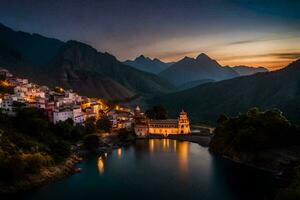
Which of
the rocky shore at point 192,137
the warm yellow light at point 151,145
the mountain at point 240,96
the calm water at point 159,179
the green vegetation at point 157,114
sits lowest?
the calm water at point 159,179

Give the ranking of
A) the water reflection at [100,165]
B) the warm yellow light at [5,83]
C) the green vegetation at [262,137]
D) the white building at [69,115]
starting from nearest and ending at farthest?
the water reflection at [100,165], the green vegetation at [262,137], the white building at [69,115], the warm yellow light at [5,83]

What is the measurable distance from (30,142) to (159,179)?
45.6 feet

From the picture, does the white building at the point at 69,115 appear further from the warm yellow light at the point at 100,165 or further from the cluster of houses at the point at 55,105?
the warm yellow light at the point at 100,165

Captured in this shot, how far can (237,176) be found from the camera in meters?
36.2

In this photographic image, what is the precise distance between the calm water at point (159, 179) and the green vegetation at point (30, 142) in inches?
102

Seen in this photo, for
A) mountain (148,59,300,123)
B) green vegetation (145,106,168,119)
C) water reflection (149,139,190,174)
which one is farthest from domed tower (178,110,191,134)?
mountain (148,59,300,123)

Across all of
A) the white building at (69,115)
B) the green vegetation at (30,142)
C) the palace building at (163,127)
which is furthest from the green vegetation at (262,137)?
the white building at (69,115)

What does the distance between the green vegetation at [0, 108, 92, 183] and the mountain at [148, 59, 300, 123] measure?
55131 mm

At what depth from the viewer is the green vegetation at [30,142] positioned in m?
31.1

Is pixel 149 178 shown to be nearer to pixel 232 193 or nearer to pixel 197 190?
pixel 197 190

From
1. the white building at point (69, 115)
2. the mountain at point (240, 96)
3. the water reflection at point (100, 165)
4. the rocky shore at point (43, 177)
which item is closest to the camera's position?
the rocky shore at point (43, 177)

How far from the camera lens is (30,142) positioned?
3725 centimetres

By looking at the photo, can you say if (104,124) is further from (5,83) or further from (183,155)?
(5,83)

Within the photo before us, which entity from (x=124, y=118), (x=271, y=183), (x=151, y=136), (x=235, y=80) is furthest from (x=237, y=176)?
(x=235, y=80)
